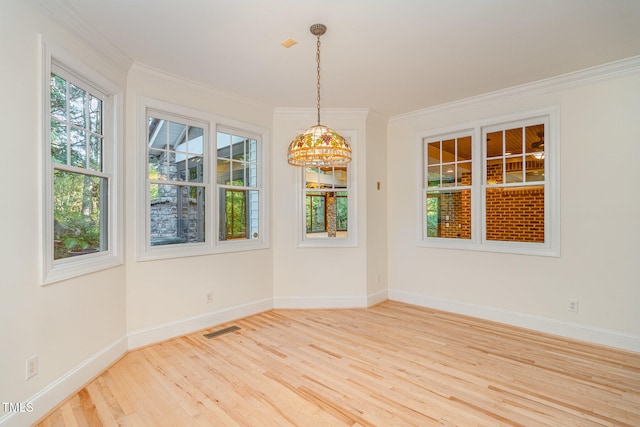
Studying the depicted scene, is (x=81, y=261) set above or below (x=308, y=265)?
above

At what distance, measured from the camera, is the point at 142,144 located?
10.6 ft

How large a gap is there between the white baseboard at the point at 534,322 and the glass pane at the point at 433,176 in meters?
1.67

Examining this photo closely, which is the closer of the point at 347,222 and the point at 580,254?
the point at 580,254

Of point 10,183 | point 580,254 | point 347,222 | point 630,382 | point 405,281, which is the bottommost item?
point 630,382

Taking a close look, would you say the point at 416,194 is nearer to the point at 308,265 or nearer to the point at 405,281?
the point at 405,281

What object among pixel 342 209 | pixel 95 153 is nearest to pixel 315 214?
pixel 342 209

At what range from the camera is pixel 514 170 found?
3.88m

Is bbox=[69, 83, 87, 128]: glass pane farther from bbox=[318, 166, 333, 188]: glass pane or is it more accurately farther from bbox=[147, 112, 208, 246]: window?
bbox=[318, 166, 333, 188]: glass pane

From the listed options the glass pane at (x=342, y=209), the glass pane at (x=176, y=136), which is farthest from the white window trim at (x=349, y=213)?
the glass pane at (x=176, y=136)

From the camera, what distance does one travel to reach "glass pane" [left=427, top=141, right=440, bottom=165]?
461 cm

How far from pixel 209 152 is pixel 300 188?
134cm

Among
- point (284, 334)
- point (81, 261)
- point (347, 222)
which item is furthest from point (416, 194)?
point (81, 261)

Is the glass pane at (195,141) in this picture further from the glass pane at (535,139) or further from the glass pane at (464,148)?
the glass pane at (535,139)

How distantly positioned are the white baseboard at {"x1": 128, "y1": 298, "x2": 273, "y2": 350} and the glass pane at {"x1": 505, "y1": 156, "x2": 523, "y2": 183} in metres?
3.60
